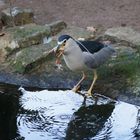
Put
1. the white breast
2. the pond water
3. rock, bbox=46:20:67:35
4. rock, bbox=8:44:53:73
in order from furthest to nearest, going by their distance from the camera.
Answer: rock, bbox=46:20:67:35 < rock, bbox=8:44:53:73 < the white breast < the pond water

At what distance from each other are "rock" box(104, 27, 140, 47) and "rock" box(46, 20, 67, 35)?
730 mm

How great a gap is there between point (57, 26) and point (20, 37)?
0.75 meters

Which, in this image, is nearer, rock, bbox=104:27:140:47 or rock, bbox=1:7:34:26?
rock, bbox=104:27:140:47

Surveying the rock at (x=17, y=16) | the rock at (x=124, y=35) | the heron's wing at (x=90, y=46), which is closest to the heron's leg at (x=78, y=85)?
the heron's wing at (x=90, y=46)

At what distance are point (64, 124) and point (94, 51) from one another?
1.04 metres

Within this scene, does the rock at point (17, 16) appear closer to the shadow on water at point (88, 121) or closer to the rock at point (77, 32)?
the rock at point (77, 32)

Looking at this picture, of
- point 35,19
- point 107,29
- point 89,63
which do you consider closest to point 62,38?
point 89,63

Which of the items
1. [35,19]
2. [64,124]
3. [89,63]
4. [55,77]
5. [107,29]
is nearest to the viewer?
[64,124]

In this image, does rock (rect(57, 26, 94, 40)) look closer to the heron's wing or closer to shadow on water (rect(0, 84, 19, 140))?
the heron's wing

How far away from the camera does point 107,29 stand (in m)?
8.16

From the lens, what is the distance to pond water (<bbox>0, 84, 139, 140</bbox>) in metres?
5.89

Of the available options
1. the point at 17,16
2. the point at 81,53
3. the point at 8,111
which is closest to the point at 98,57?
the point at 81,53

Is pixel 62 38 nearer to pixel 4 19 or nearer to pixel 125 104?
pixel 125 104

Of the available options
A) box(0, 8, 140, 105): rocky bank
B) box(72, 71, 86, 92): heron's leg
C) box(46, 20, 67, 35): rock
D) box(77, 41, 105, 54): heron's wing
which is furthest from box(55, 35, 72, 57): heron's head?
box(46, 20, 67, 35): rock
